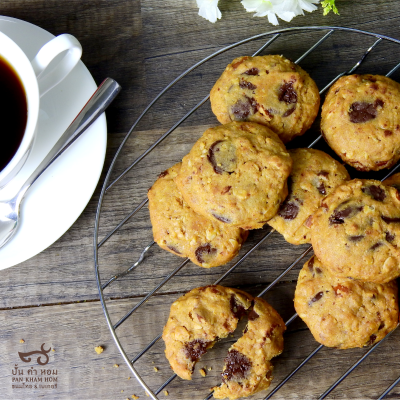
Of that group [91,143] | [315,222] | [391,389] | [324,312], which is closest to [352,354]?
[391,389]

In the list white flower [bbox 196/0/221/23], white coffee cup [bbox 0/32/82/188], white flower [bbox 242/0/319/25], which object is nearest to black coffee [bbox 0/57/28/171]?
white coffee cup [bbox 0/32/82/188]

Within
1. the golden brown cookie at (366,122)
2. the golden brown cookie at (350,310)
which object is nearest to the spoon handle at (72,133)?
the golden brown cookie at (366,122)

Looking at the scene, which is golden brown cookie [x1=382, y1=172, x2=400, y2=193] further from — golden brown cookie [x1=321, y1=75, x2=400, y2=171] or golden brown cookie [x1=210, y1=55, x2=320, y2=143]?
golden brown cookie [x1=210, y1=55, x2=320, y2=143]

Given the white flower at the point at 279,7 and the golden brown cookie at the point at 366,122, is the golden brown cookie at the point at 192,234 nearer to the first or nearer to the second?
the golden brown cookie at the point at 366,122

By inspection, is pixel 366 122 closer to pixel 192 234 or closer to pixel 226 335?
pixel 192 234

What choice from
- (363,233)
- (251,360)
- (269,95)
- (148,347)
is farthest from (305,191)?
(148,347)

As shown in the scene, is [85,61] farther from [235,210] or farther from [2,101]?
[235,210]

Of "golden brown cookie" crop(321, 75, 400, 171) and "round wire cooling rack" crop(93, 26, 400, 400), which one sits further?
"round wire cooling rack" crop(93, 26, 400, 400)

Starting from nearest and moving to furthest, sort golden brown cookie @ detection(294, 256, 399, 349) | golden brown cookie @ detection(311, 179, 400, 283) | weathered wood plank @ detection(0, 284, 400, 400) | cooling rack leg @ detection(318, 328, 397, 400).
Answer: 1. golden brown cookie @ detection(311, 179, 400, 283)
2. golden brown cookie @ detection(294, 256, 399, 349)
3. cooling rack leg @ detection(318, 328, 397, 400)
4. weathered wood plank @ detection(0, 284, 400, 400)
